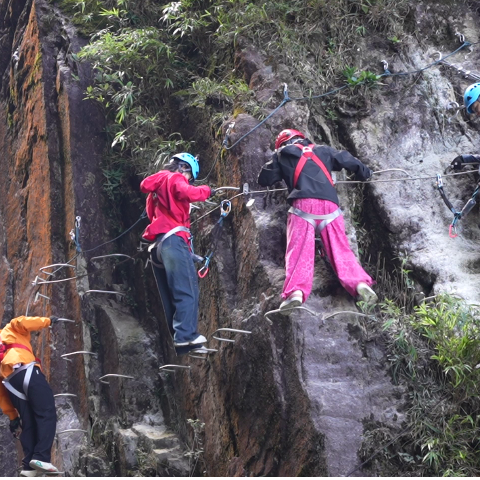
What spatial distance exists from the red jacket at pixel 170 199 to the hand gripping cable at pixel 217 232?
0.28 m

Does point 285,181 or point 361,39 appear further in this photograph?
point 361,39

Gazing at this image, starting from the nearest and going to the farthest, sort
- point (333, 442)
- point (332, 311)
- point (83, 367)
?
1. point (333, 442)
2. point (332, 311)
3. point (83, 367)

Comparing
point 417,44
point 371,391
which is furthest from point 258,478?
point 417,44

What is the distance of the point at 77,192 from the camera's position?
10461mm

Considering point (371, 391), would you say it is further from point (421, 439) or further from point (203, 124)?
point (203, 124)

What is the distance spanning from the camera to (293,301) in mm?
7641

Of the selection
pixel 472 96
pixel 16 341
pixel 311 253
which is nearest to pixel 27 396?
pixel 16 341

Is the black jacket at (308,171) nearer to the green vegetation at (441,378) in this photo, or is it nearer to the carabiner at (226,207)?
the carabiner at (226,207)

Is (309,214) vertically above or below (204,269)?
above

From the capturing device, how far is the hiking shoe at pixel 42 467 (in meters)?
8.52

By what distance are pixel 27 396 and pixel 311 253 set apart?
11.8 feet

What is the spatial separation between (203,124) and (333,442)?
452 centimetres

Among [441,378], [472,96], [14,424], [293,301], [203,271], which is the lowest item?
[14,424]

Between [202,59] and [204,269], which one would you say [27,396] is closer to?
[204,269]
